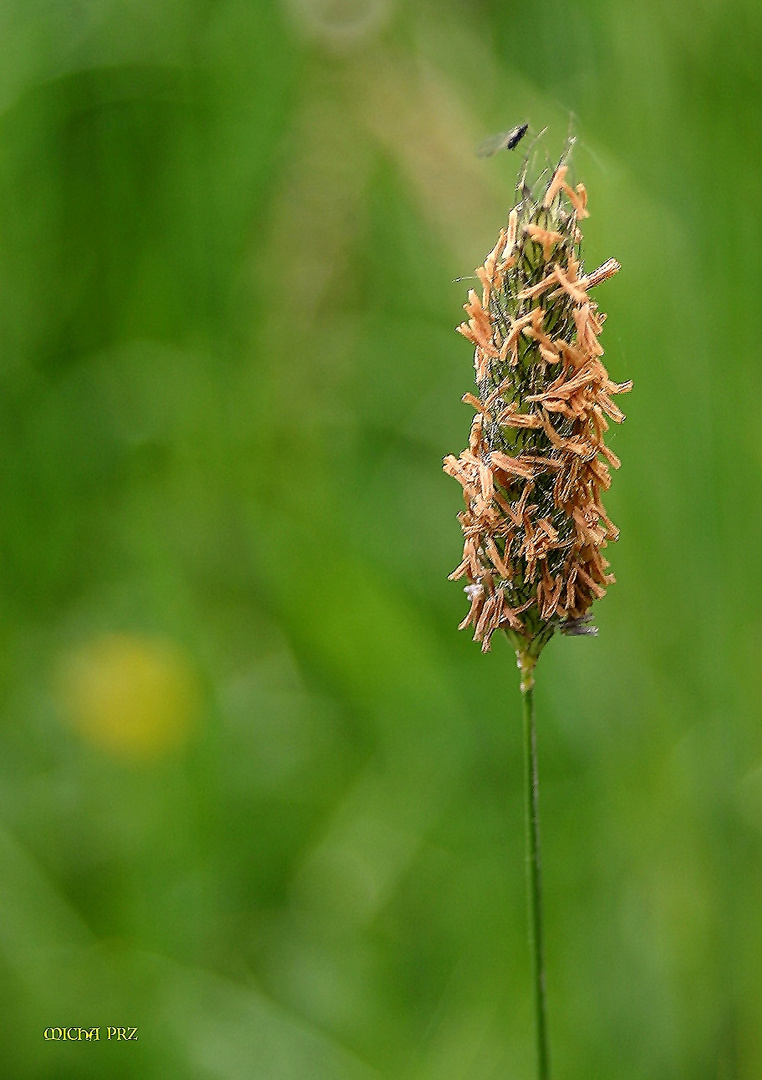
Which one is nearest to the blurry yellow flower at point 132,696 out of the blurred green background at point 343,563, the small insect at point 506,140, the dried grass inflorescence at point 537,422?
the blurred green background at point 343,563

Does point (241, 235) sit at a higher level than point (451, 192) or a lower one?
higher

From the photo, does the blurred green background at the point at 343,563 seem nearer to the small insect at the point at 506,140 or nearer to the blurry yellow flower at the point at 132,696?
the blurry yellow flower at the point at 132,696

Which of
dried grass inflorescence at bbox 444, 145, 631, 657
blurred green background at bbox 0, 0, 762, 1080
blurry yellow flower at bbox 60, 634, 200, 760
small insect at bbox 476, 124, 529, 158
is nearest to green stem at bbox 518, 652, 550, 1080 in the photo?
dried grass inflorescence at bbox 444, 145, 631, 657

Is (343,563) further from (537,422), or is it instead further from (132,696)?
(537,422)

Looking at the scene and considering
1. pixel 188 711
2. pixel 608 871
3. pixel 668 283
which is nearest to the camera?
pixel 668 283

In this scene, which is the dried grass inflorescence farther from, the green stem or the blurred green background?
the blurred green background

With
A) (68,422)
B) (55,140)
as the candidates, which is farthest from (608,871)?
(55,140)

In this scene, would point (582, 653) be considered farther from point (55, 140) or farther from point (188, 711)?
point (55, 140)
